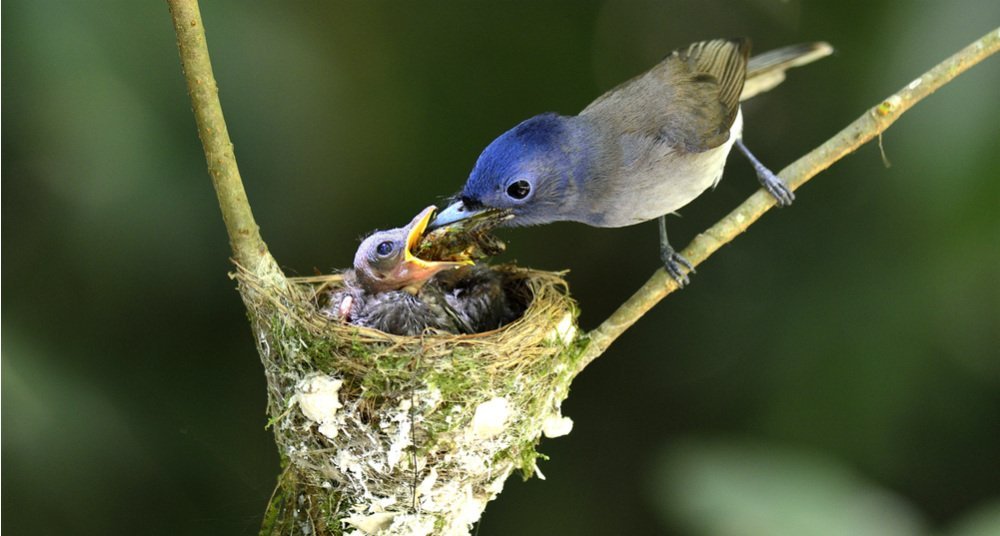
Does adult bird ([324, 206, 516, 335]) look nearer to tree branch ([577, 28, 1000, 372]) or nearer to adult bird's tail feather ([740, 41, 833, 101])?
tree branch ([577, 28, 1000, 372])

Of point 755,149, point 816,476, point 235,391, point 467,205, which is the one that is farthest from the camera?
point 755,149

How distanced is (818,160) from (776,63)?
53.9 inches

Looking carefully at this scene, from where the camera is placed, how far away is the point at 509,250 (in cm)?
521

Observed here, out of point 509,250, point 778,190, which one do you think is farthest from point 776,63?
point 509,250

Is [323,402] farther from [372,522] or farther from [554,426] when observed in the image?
[554,426]

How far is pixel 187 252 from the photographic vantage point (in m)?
4.46

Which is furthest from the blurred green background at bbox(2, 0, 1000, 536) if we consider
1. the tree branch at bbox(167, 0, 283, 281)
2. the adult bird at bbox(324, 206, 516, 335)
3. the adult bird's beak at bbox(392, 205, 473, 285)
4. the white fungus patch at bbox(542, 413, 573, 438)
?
the tree branch at bbox(167, 0, 283, 281)

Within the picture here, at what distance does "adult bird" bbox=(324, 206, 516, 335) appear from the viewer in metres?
3.76

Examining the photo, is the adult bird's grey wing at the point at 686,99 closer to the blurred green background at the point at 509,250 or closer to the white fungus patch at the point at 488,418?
the blurred green background at the point at 509,250

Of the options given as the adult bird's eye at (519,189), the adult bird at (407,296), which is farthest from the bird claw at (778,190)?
the adult bird at (407,296)

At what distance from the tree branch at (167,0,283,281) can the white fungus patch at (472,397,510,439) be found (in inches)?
35.7

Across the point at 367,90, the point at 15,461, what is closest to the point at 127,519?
the point at 15,461

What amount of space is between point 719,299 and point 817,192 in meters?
0.76

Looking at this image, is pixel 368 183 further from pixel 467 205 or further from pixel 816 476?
pixel 816 476
